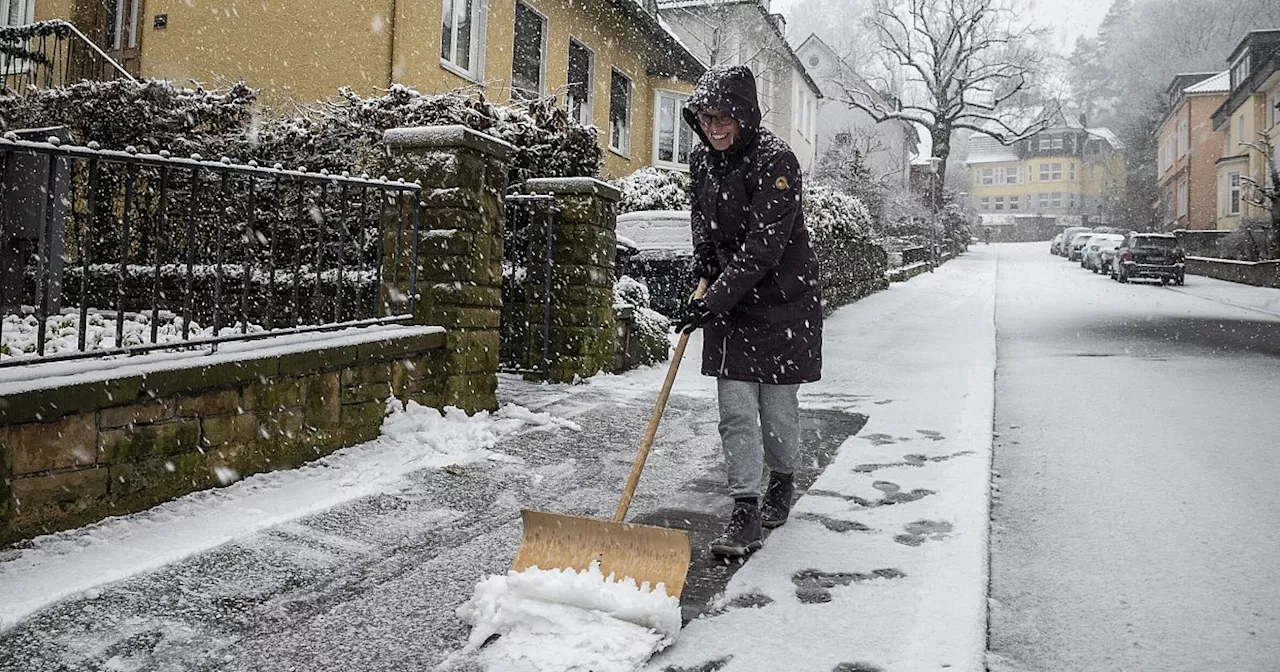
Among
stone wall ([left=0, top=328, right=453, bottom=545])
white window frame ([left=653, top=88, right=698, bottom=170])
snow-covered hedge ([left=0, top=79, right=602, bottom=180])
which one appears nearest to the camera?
stone wall ([left=0, top=328, right=453, bottom=545])

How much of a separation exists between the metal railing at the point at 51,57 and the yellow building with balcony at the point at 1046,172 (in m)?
72.7

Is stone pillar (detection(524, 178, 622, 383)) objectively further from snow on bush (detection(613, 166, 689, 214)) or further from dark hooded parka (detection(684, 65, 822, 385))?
snow on bush (detection(613, 166, 689, 214))

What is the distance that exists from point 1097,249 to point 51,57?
30.2 m

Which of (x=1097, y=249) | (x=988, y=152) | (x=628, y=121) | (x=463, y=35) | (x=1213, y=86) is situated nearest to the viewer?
(x=463, y=35)

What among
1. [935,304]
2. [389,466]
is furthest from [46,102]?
[935,304]

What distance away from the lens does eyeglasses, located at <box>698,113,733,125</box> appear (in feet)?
10.9

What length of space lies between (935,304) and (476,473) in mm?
13653

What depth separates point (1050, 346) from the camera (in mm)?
10570

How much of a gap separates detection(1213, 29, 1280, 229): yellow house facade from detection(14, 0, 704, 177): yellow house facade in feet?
92.4

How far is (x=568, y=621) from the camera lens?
8.16 ft

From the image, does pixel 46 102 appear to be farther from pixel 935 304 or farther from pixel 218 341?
pixel 935 304

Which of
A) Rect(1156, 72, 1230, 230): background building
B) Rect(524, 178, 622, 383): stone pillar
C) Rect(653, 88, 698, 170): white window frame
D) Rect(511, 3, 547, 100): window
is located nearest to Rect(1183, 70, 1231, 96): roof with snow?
Rect(1156, 72, 1230, 230): background building

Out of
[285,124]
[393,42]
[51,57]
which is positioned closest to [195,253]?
[285,124]

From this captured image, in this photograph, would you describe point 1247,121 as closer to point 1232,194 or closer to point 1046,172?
point 1232,194
